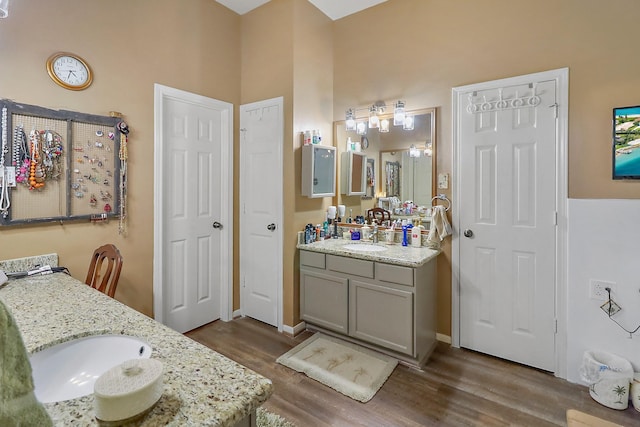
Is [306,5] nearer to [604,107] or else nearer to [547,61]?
[547,61]

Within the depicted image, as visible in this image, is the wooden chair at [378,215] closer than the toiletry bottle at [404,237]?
No

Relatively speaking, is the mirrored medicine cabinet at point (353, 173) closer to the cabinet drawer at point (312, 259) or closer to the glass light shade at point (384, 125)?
the glass light shade at point (384, 125)

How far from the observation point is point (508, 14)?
8.36 feet

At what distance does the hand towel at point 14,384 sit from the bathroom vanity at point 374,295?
2218mm

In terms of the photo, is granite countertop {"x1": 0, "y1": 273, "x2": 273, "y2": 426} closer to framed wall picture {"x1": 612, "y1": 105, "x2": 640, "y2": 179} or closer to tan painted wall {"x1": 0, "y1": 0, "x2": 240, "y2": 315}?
tan painted wall {"x1": 0, "y1": 0, "x2": 240, "y2": 315}

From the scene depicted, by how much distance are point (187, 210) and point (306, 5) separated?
233 cm

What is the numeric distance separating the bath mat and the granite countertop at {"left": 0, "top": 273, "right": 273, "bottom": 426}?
4.99ft

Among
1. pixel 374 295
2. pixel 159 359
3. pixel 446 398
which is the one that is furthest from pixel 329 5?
pixel 446 398

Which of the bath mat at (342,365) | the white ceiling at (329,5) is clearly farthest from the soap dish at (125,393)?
the white ceiling at (329,5)

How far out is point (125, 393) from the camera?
0.66 metres

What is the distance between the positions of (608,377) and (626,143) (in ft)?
5.04

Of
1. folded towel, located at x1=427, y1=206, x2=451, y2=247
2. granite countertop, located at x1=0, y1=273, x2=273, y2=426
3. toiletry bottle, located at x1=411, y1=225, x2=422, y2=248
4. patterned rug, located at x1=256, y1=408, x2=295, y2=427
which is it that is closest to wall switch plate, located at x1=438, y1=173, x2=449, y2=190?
folded towel, located at x1=427, y1=206, x2=451, y2=247

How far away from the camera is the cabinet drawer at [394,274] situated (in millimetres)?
2455

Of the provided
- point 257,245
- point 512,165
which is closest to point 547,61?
point 512,165
